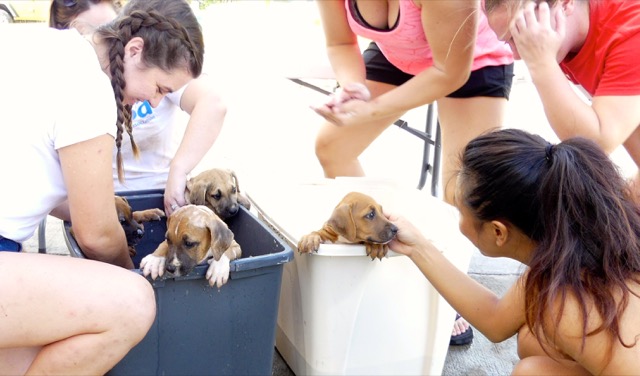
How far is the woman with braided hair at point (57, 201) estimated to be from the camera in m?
1.45

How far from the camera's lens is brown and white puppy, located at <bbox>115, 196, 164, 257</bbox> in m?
1.95

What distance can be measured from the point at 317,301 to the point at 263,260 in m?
0.27

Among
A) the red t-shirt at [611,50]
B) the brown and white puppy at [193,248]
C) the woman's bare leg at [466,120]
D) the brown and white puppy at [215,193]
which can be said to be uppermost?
the red t-shirt at [611,50]

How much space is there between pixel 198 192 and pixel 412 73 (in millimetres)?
861

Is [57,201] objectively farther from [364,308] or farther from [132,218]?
[364,308]

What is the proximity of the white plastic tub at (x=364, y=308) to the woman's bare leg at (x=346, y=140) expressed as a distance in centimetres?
41

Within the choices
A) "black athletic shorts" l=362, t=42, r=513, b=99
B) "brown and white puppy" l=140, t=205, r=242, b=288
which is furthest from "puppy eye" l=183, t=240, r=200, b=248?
"black athletic shorts" l=362, t=42, r=513, b=99

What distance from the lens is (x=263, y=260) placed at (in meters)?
1.64

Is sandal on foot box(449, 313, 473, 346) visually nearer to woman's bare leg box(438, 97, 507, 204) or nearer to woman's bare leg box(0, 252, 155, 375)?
woman's bare leg box(438, 97, 507, 204)

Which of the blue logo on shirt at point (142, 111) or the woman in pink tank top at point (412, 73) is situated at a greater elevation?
the woman in pink tank top at point (412, 73)

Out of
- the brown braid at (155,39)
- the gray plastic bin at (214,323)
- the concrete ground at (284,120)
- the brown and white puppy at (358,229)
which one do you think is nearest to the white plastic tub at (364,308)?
the brown and white puppy at (358,229)

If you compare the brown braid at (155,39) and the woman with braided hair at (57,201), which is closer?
the woman with braided hair at (57,201)

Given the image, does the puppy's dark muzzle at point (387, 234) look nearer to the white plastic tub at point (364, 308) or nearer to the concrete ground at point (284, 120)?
the white plastic tub at point (364, 308)

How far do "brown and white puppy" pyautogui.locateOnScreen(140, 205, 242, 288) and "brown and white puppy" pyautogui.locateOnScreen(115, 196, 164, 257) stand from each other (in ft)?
0.92
